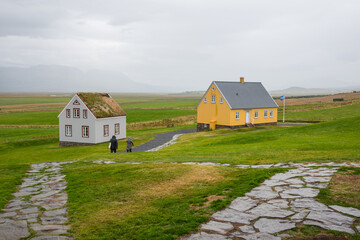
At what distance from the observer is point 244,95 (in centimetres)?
5362

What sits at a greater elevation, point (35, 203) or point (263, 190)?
point (263, 190)

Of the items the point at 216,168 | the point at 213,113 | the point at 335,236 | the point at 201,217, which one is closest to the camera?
the point at 335,236

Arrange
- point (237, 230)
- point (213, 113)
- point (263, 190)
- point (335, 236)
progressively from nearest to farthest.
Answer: point (335, 236), point (237, 230), point (263, 190), point (213, 113)

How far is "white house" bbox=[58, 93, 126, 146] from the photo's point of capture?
44.1m

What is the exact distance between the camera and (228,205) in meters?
8.52

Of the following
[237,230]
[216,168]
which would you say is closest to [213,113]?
[216,168]

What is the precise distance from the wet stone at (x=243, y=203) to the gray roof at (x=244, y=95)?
40.7 metres

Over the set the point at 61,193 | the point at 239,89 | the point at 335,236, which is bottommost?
the point at 61,193

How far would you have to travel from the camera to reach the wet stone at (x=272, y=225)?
6.77 meters

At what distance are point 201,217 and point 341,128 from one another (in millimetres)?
27724

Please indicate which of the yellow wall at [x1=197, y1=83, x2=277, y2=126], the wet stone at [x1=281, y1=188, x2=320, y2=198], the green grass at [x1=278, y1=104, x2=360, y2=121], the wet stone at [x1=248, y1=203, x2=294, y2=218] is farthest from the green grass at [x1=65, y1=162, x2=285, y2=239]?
the green grass at [x1=278, y1=104, x2=360, y2=121]

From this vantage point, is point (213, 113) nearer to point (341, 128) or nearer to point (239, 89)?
point (239, 89)

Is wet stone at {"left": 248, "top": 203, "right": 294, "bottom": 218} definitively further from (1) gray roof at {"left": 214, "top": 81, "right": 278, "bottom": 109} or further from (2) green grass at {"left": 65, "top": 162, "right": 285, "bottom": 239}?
(1) gray roof at {"left": 214, "top": 81, "right": 278, "bottom": 109}

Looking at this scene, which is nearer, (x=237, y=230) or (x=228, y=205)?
(x=237, y=230)
